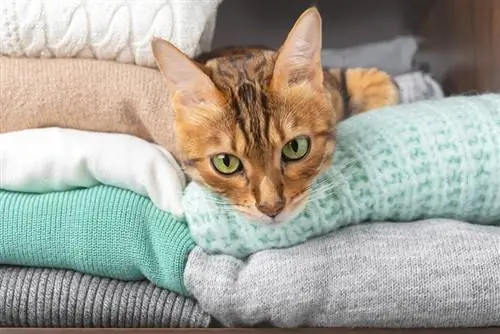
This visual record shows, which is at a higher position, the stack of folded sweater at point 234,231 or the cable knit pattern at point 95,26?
the cable knit pattern at point 95,26

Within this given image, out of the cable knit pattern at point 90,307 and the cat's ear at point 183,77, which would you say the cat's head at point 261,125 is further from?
the cable knit pattern at point 90,307

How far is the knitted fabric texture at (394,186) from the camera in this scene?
2.26 ft

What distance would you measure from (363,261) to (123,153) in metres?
0.27

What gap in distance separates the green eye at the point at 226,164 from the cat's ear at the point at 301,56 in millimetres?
87

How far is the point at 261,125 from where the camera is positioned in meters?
0.68

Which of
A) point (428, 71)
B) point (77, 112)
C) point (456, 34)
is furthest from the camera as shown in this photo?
point (428, 71)

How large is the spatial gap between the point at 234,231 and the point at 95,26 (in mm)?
288

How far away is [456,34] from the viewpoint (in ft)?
3.57

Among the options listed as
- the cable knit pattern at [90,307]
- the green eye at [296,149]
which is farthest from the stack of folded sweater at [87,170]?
the green eye at [296,149]

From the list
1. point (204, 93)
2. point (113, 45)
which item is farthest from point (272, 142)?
point (113, 45)

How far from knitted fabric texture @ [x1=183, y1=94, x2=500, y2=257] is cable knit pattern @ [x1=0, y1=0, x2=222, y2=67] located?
0.18m

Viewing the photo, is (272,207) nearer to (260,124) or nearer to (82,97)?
(260,124)

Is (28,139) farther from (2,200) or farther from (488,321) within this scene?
(488,321)

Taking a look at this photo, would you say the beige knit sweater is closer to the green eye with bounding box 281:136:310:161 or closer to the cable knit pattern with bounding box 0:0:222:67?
the cable knit pattern with bounding box 0:0:222:67
